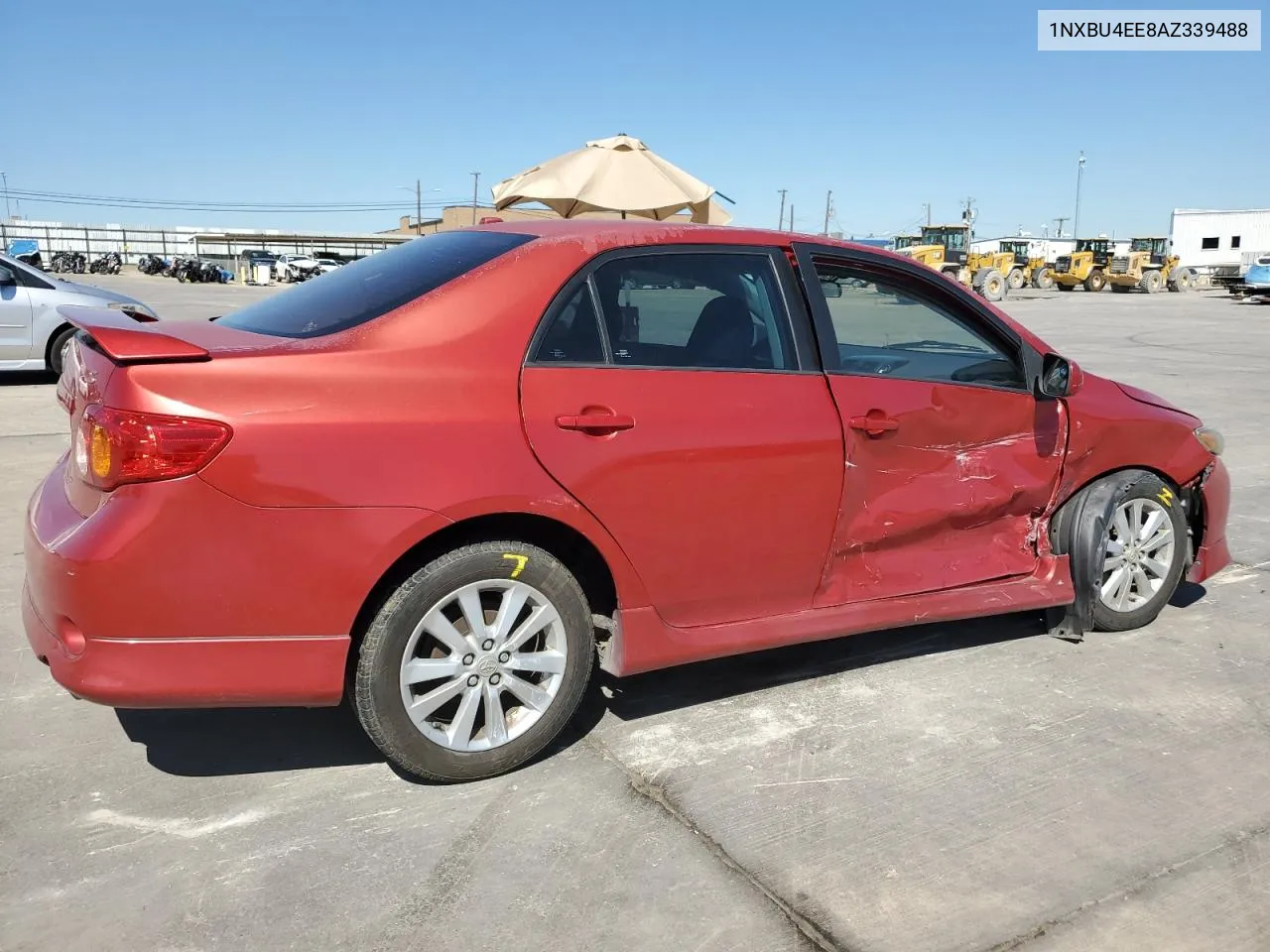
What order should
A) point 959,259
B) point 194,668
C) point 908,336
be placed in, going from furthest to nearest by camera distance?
point 959,259 < point 908,336 < point 194,668

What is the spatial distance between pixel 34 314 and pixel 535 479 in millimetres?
9603

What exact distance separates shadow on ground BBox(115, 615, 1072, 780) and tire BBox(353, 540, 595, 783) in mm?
231

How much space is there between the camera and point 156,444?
2.51 m

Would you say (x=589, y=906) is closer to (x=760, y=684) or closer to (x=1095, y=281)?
(x=760, y=684)

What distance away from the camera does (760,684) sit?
3.77 m

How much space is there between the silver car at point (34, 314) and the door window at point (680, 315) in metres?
8.53

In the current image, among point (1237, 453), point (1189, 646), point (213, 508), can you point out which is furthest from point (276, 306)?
point (1237, 453)

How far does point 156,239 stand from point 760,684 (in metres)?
87.4

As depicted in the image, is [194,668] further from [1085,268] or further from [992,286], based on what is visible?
[1085,268]

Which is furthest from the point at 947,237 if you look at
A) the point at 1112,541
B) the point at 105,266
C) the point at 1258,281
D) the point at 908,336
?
the point at 105,266

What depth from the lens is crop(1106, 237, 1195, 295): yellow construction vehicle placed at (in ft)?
145

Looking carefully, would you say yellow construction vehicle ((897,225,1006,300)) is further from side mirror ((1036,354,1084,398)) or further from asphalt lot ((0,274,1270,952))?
asphalt lot ((0,274,1270,952))

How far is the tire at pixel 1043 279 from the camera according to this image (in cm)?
4535

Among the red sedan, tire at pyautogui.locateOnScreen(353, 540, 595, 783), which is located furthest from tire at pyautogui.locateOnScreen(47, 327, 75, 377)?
tire at pyautogui.locateOnScreen(353, 540, 595, 783)
